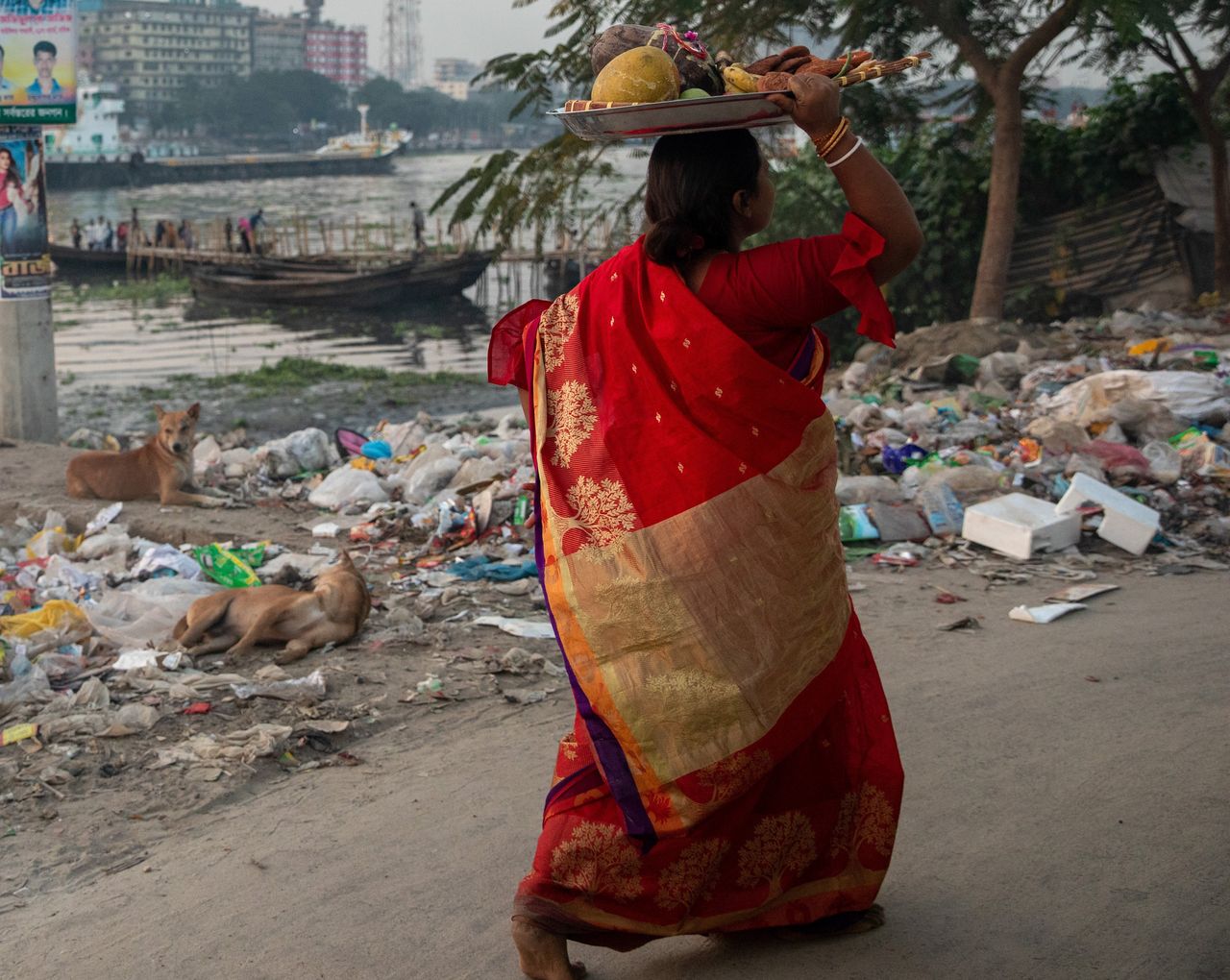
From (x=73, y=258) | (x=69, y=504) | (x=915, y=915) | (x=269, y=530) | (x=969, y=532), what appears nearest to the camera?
(x=915, y=915)

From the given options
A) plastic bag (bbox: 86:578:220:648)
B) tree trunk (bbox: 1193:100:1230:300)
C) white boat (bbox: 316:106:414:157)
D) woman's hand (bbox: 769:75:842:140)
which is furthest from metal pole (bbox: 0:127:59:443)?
white boat (bbox: 316:106:414:157)

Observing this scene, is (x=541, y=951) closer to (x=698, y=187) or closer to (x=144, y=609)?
(x=698, y=187)

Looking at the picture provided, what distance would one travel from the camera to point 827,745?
7.34 ft

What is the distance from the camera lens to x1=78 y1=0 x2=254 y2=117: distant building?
96.9 m

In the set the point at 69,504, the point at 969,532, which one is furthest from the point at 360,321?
the point at 969,532

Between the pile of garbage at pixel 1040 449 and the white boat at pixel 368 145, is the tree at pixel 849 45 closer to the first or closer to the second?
the pile of garbage at pixel 1040 449

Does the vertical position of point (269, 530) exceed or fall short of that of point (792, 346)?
it falls short

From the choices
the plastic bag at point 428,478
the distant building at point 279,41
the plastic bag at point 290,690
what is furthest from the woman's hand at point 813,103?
the distant building at point 279,41

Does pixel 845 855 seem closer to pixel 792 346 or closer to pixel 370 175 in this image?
pixel 792 346

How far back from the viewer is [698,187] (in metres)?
2.09

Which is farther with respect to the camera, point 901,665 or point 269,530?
point 269,530

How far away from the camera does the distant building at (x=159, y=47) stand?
96938 millimetres

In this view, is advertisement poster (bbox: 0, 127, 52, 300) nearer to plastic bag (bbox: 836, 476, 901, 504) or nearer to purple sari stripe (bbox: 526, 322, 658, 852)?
plastic bag (bbox: 836, 476, 901, 504)

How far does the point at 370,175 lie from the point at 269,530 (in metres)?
72.1
